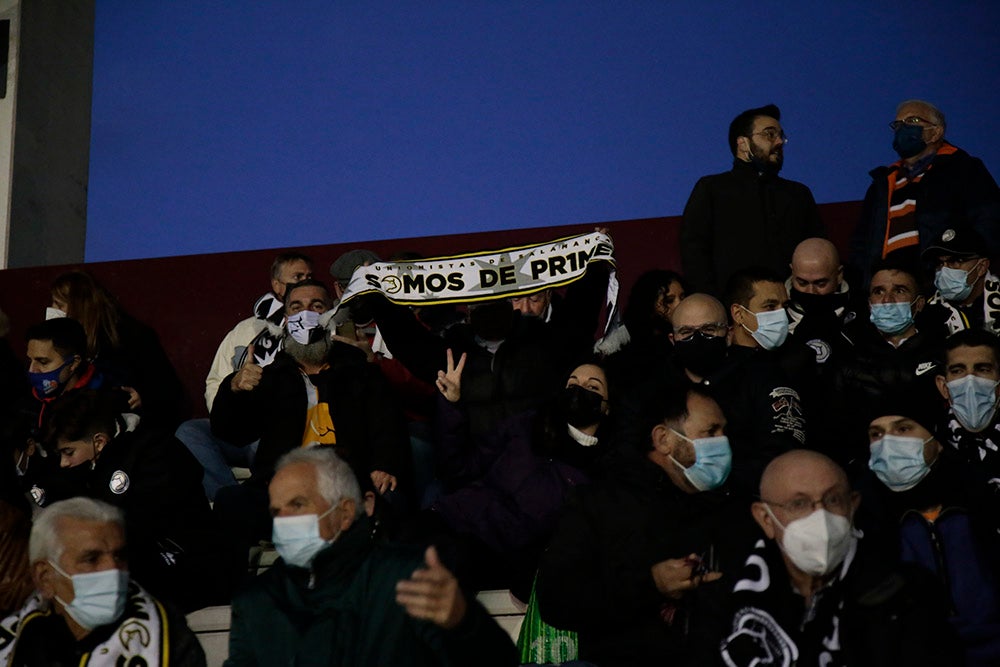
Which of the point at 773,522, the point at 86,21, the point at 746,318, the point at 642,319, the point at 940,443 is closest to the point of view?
the point at 773,522

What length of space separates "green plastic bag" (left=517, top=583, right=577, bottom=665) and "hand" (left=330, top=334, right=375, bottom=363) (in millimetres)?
2589

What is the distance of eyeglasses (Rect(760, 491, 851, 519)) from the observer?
4.94m

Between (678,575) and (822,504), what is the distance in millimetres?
692

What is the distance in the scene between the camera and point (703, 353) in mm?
7273

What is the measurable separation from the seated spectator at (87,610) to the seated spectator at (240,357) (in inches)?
92.2

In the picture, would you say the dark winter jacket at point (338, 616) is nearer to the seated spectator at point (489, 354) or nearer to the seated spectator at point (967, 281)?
the seated spectator at point (489, 354)

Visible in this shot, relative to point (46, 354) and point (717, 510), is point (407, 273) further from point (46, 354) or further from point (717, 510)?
point (717, 510)

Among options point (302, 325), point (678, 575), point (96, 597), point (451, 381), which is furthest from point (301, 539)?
point (302, 325)

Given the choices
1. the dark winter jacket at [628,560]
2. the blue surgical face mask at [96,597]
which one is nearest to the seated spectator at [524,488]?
the dark winter jacket at [628,560]

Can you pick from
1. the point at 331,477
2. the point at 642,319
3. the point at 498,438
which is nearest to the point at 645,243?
the point at 642,319

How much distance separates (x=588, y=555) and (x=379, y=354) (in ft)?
11.0

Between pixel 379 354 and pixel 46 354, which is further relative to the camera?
pixel 379 354

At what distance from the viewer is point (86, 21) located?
1536 centimetres

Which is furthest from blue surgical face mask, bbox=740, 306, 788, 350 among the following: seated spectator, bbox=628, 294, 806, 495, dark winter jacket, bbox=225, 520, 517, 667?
dark winter jacket, bbox=225, 520, 517, 667
